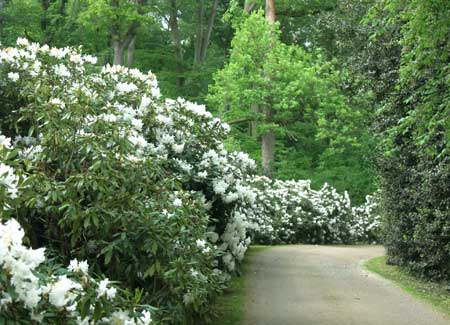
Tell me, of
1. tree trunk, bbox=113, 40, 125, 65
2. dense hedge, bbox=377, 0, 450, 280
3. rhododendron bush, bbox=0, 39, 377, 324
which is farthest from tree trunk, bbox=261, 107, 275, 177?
rhododendron bush, bbox=0, 39, 377, 324

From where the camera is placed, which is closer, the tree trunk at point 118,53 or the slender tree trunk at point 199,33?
the tree trunk at point 118,53

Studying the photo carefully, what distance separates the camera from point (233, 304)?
8.91 metres

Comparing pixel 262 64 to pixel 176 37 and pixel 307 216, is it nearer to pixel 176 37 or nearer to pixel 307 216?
pixel 307 216

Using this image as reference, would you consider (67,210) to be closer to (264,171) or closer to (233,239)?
(233,239)

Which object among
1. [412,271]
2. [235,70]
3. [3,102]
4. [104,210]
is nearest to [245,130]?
[235,70]

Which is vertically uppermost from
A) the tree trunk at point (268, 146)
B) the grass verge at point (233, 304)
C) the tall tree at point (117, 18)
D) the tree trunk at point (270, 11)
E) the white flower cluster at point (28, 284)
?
the tree trunk at point (270, 11)

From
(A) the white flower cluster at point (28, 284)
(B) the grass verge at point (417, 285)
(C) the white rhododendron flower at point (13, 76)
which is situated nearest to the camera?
(A) the white flower cluster at point (28, 284)

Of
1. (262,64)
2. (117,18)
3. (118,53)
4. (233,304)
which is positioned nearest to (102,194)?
(233,304)

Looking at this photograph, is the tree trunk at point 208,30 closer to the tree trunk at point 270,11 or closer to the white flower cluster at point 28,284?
the tree trunk at point 270,11

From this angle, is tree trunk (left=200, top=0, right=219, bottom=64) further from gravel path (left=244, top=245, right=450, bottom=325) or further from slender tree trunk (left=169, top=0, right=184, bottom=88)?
gravel path (left=244, top=245, right=450, bottom=325)

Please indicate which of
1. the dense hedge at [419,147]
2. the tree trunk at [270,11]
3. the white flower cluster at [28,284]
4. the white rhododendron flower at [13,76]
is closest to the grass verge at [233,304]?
the dense hedge at [419,147]

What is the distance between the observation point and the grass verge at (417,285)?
9648mm

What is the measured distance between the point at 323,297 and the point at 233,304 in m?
Result: 1.61

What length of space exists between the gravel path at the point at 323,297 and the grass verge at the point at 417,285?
0.70 ft
